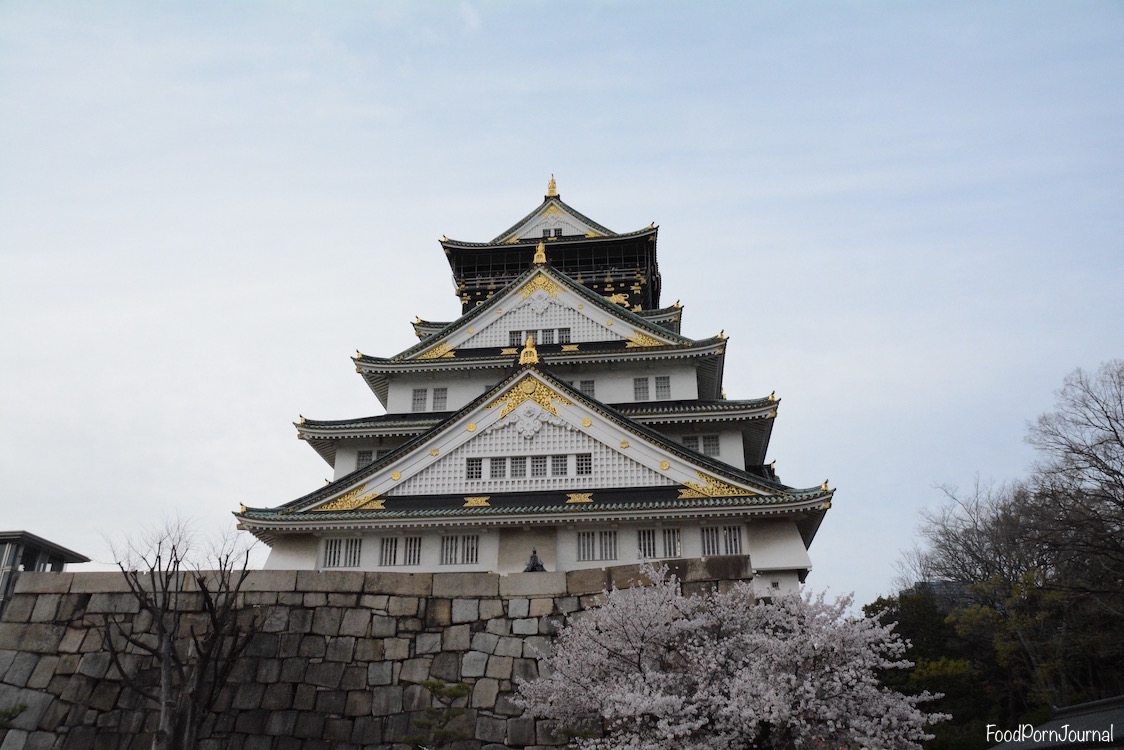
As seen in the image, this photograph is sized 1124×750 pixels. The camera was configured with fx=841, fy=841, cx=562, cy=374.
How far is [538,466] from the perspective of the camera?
2444 cm

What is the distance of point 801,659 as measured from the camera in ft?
37.4

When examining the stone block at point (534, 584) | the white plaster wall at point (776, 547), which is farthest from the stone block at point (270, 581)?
the white plaster wall at point (776, 547)

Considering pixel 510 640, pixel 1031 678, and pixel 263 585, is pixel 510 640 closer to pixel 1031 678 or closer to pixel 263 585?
pixel 263 585

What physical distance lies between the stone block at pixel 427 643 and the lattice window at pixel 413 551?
28.7 ft

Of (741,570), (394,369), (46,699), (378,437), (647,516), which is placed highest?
(394,369)

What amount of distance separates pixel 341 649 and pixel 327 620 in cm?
60

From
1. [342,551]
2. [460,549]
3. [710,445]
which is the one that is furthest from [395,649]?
[710,445]

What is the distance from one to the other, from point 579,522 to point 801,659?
39.6 ft

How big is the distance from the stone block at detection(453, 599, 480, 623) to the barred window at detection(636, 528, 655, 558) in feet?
28.4

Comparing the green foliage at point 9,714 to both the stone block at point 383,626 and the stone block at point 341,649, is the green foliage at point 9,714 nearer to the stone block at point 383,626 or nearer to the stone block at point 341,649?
the stone block at point 341,649

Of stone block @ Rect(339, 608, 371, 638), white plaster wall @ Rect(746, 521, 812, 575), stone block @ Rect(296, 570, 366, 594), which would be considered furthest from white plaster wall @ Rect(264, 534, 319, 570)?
white plaster wall @ Rect(746, 521, 812, 575)

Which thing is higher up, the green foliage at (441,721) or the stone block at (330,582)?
the stone block at (330,582)

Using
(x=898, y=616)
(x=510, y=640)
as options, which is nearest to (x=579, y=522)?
(x=510, y=640)

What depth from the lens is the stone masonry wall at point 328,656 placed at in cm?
1422
